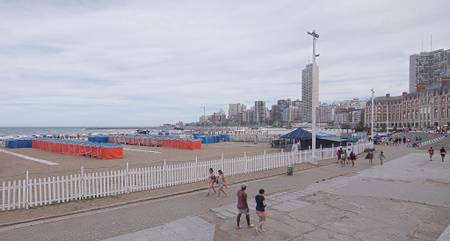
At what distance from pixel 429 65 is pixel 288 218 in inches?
7861

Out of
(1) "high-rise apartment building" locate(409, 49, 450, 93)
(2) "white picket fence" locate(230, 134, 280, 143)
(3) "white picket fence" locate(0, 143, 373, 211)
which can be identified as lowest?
(2) "white picket fence" locate(230, 134, 280, 143)

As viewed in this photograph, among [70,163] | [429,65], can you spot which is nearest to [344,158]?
[70,163]

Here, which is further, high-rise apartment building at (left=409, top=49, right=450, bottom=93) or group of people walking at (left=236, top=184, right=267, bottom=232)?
high-rise apartment building at (left=409, top=49, right=450, bottom=93)

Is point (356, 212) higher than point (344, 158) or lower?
lower

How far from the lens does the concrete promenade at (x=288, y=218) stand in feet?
27.6

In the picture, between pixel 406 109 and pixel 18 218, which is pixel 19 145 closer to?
pixel 18 218

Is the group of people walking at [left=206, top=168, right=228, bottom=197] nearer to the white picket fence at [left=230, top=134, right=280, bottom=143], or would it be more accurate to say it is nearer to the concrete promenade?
the concrete promenade

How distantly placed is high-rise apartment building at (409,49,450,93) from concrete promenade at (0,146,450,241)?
586ft

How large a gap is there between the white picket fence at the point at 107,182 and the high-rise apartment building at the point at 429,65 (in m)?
177

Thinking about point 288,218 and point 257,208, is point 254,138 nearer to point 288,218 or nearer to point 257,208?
point 288,218

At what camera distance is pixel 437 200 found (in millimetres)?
12414

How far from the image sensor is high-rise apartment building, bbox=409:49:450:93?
549 ft

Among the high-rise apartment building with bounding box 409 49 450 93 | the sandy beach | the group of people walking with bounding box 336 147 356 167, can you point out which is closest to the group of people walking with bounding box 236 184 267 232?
the sandy beach

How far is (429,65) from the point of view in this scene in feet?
582
